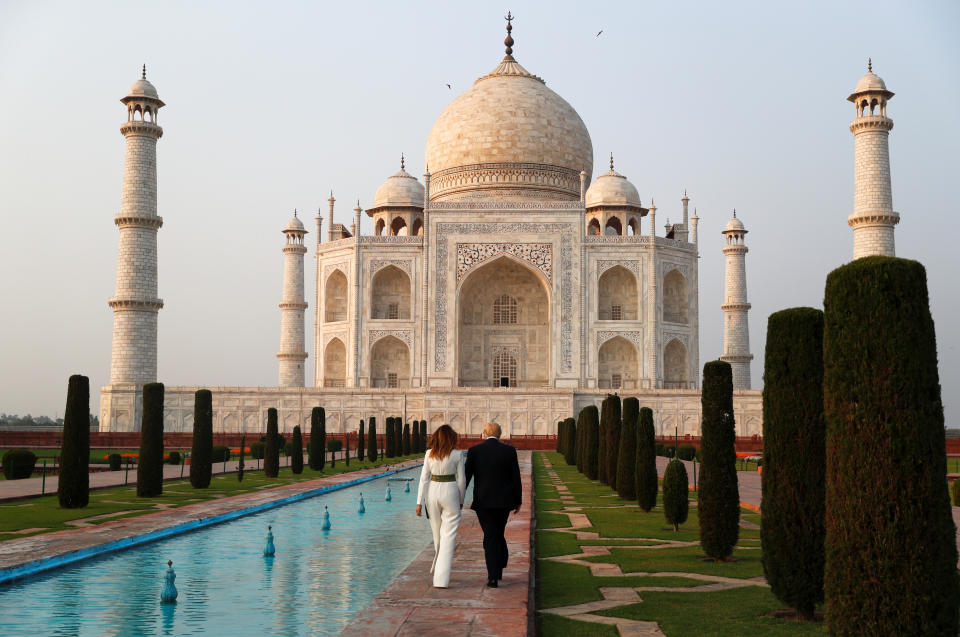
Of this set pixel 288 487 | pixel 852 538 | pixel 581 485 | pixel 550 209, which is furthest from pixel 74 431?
pixel 550 209

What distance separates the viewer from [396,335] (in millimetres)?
34156

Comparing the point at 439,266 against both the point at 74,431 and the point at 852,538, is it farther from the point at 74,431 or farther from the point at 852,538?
the point at 852,538

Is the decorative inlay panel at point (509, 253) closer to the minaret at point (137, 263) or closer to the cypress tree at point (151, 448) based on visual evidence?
the minaret at point (137, 263)

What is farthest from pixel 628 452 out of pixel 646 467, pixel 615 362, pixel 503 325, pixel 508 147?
pixel 508 147

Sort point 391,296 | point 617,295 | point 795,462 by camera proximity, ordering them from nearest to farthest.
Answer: point 795,462 → point 617,295 → point 391,296

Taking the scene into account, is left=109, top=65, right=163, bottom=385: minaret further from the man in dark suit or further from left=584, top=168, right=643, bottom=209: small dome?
the man in dark suit

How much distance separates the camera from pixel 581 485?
1507 centimetres

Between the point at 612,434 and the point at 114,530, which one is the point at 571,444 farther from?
the point at 114,530

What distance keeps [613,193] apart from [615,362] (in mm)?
6648

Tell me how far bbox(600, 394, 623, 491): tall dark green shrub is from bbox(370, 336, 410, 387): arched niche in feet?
70.0

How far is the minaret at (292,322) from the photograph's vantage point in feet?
120

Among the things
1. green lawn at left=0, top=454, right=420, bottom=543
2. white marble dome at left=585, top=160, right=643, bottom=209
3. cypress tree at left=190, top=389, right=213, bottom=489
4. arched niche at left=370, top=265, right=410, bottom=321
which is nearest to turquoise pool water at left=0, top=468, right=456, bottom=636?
green lawn at left=0, top=454, right=420, bottom=543

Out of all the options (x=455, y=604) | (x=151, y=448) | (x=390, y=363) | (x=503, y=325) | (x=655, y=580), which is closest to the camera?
(x=455, y=604)

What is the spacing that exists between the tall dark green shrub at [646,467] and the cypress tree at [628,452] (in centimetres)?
100
